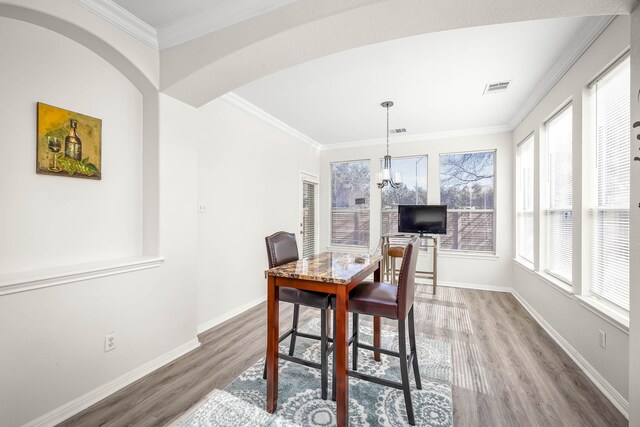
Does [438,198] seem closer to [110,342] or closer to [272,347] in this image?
[272,347]

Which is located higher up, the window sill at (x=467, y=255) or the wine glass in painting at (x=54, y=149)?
the wine glass in painting at (x=54, y=149)

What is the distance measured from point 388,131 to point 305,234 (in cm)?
245

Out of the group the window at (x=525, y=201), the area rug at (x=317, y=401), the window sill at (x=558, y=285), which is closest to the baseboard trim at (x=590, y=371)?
the window sill at (x=558, y=285)

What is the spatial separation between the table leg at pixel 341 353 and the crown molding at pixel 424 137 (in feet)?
14.6

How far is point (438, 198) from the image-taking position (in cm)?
529

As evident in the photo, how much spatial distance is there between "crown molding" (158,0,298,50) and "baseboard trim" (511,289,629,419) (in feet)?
11.3

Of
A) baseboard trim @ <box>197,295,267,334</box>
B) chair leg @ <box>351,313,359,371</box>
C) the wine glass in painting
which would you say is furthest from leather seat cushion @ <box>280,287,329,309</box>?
the wine glass in painting

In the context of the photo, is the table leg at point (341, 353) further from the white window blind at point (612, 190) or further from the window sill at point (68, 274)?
the white window blind at point (612, 190)

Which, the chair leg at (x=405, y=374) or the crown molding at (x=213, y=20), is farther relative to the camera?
the crown molding at (x=213, y=20)

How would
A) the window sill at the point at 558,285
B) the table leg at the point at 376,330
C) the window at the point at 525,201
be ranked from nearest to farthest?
the table leg at the point at 376,330 → the window sill at the point at 558,285 → the window at the point at 525,201

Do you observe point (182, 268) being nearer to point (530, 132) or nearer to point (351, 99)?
point (351, 99)

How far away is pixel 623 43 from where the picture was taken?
1963 millimetres

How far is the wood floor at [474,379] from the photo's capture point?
6.09 feet

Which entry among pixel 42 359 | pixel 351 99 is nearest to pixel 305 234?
pixel 351 99
